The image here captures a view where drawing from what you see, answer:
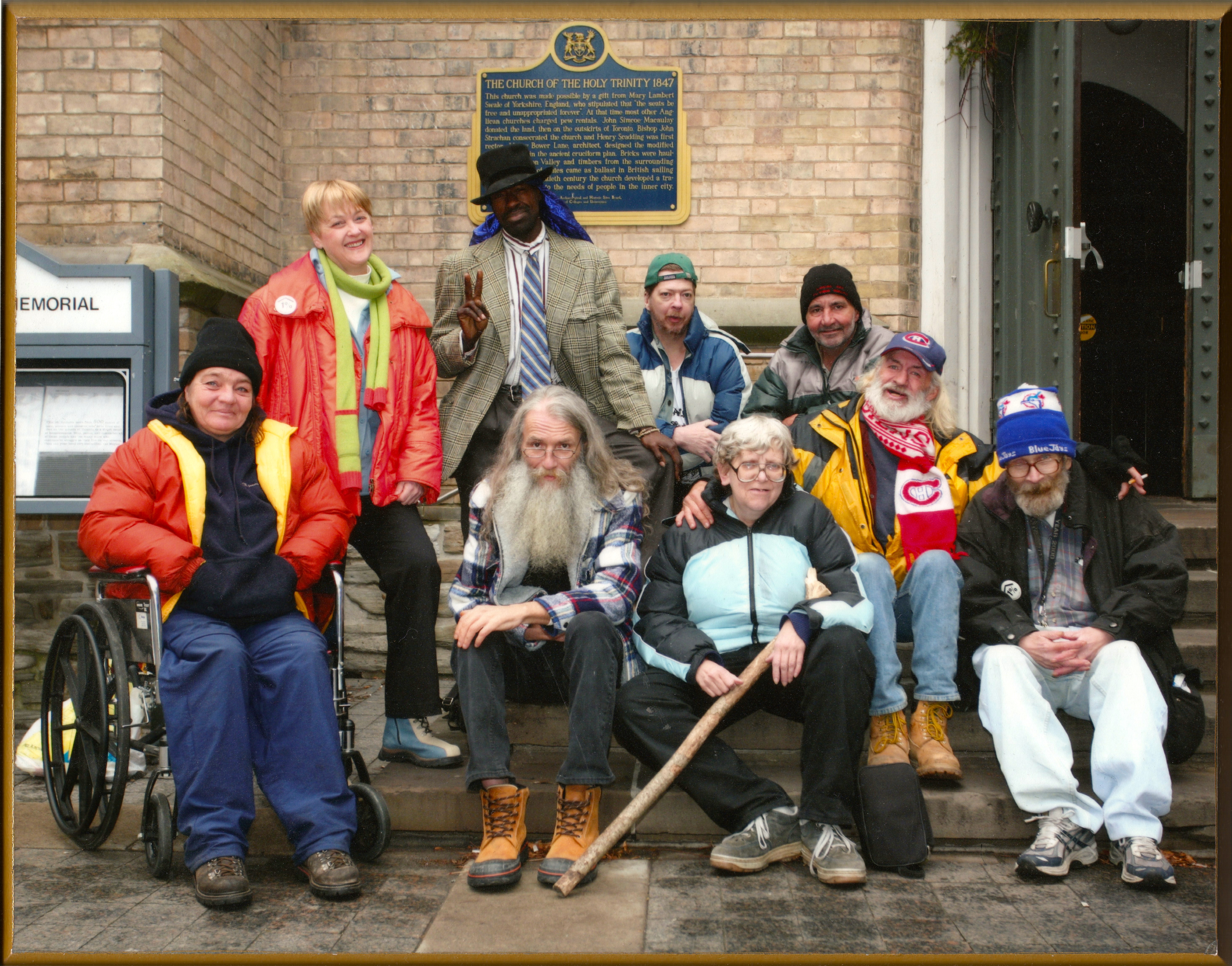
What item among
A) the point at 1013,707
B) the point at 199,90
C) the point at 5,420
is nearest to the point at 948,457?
the point at 1013,707

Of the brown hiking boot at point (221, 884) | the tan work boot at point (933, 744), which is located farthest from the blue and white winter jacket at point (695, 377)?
the brown hiking boot at point (221, 884)

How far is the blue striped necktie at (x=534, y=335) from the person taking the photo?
→ 4062mm

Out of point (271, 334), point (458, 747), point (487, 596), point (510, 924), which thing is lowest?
point (510, 924)

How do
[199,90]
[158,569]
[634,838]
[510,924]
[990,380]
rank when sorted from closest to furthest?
[510,924] < [158,569] < [634,838] < [199,90] < [990,380]

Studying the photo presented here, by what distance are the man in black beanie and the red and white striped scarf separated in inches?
15.8

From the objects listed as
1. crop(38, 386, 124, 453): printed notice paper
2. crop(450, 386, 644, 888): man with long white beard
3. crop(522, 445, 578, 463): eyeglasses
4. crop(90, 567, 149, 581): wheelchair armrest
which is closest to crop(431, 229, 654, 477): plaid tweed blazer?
crop(450, 386, 644, 888): man with long white beard

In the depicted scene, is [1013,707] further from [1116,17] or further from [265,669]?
[265,669]

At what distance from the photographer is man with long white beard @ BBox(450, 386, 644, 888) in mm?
3189

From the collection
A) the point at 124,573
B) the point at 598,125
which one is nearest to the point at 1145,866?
the point at 124,573

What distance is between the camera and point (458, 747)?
12.5 feet

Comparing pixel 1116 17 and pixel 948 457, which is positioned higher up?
pixel 1116 17

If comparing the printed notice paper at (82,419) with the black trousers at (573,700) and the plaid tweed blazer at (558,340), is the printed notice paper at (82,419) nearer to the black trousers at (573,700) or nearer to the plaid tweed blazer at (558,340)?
the plaid tweed blazer at (558,340)

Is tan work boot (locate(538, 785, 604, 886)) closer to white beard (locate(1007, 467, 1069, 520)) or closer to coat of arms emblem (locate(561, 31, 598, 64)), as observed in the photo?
white beard (locate(1007, 467, 1069, 520))

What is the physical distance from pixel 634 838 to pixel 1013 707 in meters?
1.25
